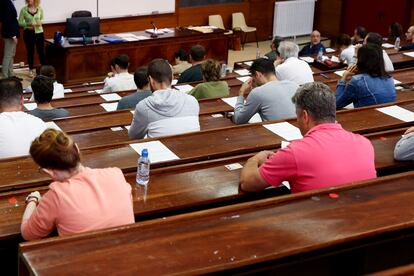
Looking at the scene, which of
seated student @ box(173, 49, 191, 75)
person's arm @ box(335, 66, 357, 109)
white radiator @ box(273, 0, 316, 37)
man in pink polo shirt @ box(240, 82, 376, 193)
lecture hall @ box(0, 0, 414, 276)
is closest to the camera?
lecture hall @ box(0, 0, 414, 276)

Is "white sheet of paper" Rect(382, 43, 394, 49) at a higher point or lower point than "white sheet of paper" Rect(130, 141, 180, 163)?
lower

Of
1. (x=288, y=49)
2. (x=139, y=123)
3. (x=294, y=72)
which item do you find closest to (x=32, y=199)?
(x=139, y=123)

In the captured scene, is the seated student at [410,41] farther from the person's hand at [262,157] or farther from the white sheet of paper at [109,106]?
the person's hand at [262,157]

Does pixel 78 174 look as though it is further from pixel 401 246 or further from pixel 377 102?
pixel 377 102

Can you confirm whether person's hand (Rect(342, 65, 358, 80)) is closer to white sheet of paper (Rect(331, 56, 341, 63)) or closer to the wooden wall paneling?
white sheet of paper (Rect(331, 56, 341, 63))

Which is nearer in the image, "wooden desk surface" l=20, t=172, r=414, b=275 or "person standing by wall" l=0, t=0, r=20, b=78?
"wooden desk surface" l=20, t=172, r=414, b=275

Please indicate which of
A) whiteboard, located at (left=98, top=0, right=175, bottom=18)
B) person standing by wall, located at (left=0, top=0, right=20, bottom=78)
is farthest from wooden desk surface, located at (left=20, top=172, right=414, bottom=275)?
whiteboard, located at (left=98, top=0, right=175, bottom=18)

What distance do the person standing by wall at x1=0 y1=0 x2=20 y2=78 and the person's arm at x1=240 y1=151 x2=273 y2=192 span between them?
21.6 feet

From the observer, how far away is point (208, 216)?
2730mm

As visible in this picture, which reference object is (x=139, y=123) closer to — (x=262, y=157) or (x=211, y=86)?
(x=262, y=157)

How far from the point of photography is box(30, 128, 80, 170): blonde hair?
9.15ft

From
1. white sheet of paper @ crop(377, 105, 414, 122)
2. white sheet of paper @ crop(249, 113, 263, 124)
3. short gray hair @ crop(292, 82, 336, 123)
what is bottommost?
white sheet of paper @ crop(249, 113, 263, 124)

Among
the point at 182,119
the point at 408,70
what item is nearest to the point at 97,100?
the point at 182,119

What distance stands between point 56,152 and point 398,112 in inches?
110
